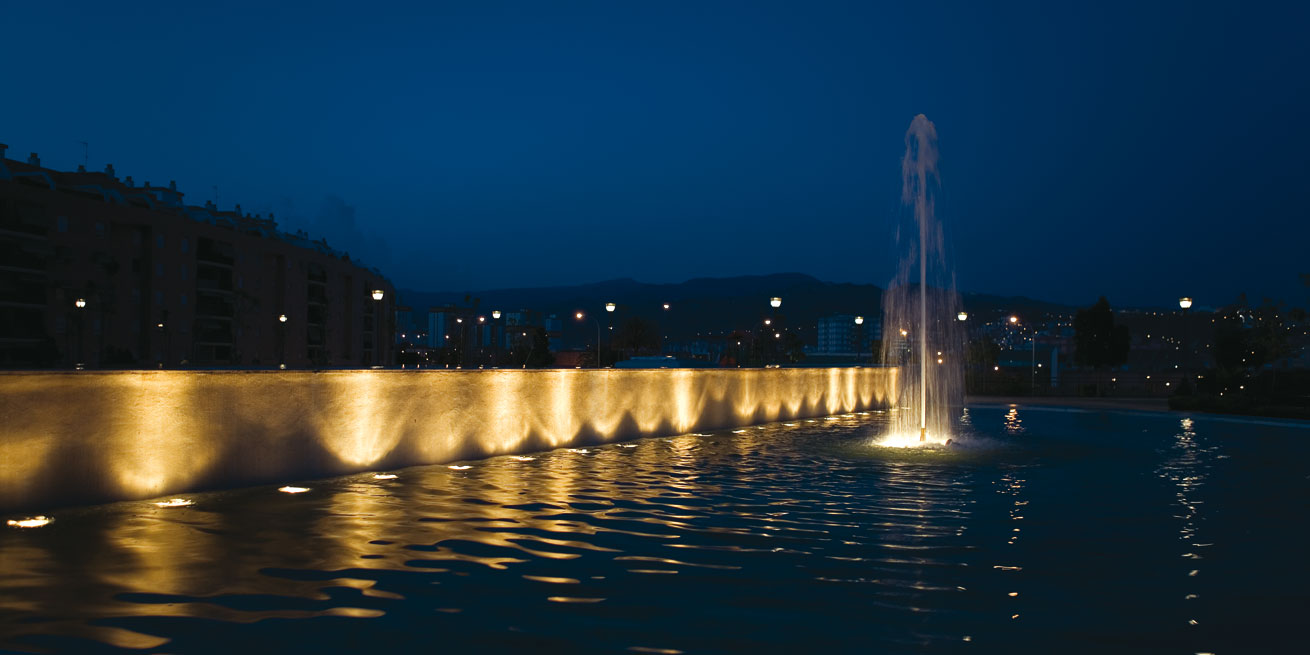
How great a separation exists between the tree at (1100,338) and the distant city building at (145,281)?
180 ft

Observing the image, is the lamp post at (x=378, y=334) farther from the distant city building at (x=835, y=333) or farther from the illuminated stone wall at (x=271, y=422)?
the distant city building at (x=835, y=333)

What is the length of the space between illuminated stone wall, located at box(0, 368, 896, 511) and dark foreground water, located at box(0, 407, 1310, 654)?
0.43 meters

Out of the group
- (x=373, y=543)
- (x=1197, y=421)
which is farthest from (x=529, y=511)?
(x=1197, y=421)

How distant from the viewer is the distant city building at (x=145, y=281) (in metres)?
60.2

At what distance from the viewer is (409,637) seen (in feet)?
18.8

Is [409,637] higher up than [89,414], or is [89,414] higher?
[89,414]

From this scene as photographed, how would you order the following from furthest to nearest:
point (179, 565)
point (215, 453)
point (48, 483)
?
1. point (215, 453)
2. point (48, 483)
3. point (179, 565)

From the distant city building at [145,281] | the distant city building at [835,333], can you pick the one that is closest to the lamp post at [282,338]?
the distant city building at [145,281]

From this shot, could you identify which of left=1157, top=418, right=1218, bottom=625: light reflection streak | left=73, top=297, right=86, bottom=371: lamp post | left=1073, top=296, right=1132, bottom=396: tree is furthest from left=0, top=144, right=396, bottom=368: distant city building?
left=1073, top=296, right=1132, bottom=396: tree

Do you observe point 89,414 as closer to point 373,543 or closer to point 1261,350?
point 373,543

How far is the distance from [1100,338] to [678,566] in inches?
3071

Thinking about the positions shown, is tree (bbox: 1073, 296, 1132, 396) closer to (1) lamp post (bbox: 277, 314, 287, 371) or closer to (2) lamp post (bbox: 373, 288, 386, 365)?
(1) lamp post (bbox: 277, 314, 287, 371)

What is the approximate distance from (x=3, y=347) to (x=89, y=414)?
58.5 metres

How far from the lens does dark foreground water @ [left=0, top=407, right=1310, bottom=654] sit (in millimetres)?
5852
